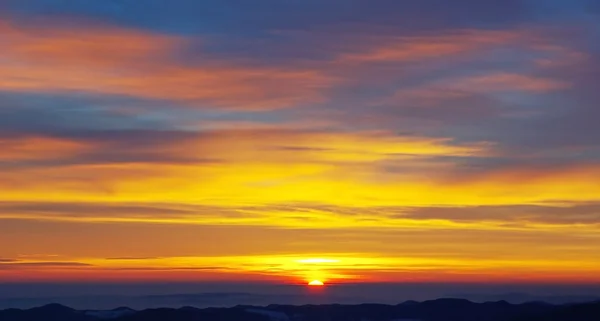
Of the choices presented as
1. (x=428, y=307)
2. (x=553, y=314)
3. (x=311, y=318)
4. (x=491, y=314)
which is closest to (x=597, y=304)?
(x=553, y=314)

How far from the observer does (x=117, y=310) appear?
370ft

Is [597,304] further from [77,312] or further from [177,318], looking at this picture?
[77,312]

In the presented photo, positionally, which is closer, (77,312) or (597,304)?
(597,304)

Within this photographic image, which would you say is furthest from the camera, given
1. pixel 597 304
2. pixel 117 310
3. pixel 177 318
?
pixel 117 310

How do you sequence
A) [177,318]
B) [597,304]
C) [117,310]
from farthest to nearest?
[117,310] → [177,318] → [597,304]

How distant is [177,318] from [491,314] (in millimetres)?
31589

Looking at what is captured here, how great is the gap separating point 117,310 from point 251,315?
14.2 m

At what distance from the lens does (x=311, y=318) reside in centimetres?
11275

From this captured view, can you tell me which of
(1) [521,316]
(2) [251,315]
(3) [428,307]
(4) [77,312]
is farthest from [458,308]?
(4) [77,312]

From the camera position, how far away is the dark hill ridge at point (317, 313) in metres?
108

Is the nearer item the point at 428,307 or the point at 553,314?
the point at 553,314

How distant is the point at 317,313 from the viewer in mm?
114562

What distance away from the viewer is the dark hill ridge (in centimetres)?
10750

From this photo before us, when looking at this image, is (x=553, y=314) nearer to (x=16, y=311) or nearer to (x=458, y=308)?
(x=458, y=308)
